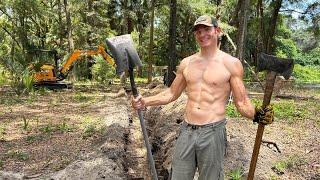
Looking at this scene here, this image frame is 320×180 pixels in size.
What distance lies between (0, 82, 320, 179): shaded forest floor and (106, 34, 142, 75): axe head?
2.18 m

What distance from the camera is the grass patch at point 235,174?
602 cm

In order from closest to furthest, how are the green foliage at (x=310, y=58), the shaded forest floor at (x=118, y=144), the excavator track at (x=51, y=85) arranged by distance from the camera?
the shaded forest floor at (x=118, y=144) < the excavator track at (x=51, y=85) < the green foliage at (x=310, y=58)

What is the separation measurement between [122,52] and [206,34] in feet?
2.60

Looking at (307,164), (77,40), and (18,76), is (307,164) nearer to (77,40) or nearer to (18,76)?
(18,76)

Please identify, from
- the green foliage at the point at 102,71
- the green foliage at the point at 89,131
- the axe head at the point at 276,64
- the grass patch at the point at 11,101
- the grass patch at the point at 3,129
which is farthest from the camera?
the green foliage at the point at 102,71

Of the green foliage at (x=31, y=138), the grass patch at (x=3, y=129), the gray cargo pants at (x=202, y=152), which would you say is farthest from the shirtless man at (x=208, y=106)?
the grass patch at (x=3, y=129)

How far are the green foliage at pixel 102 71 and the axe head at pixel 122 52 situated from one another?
21.3m

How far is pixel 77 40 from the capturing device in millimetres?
30875

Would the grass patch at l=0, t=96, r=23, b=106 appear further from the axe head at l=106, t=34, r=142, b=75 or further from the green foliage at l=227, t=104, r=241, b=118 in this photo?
the axe head at l=106, t=34, r=142, b=75

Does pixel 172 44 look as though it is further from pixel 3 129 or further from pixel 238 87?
pixel 238 87

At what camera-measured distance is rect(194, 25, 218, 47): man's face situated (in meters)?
3.99

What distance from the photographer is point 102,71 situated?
26.0 m

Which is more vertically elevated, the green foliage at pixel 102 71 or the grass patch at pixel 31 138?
the grass patch at pixel 31 138

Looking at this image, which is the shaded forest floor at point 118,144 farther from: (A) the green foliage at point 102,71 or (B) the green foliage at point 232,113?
(A) the green foliage at point 102,71
